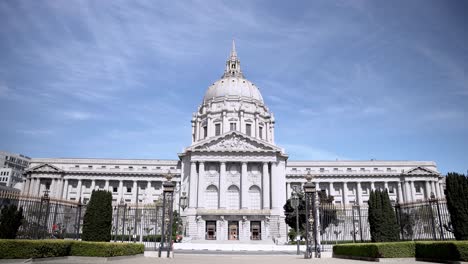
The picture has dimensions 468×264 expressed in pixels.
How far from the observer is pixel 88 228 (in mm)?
26797

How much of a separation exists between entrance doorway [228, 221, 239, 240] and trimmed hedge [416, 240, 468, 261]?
43610 millimetres

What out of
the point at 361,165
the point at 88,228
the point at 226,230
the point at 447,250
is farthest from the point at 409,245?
the point at 361,165

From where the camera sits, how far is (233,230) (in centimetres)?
6475

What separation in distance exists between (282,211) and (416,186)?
46.0 meters

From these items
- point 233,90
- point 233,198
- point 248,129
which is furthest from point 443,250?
point 233,90

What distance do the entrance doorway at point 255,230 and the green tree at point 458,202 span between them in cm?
4369

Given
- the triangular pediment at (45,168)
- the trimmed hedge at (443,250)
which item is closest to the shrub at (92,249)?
the trimmed hedge at (443,250)

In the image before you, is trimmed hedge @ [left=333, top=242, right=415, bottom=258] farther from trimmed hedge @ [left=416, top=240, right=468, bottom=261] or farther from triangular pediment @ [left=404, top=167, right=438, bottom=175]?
triangular pediment @ [left=404, top=167, right=438, bottom=175]

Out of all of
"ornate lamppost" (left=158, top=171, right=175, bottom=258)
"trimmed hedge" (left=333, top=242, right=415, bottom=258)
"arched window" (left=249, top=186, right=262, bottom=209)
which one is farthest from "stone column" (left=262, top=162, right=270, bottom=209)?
"trimmed hedge" (left=333, top=242, right=415, bottom=258)

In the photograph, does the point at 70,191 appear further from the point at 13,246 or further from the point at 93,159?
the point at 13,246

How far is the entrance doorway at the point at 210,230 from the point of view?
6395cm

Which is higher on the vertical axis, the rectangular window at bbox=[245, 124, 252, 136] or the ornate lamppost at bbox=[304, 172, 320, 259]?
the rectangular window at bbox=[245, 124, 252, 136]

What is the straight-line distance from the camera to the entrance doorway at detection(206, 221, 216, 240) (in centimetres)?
6395

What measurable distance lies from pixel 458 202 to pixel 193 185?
50739 millimetres
